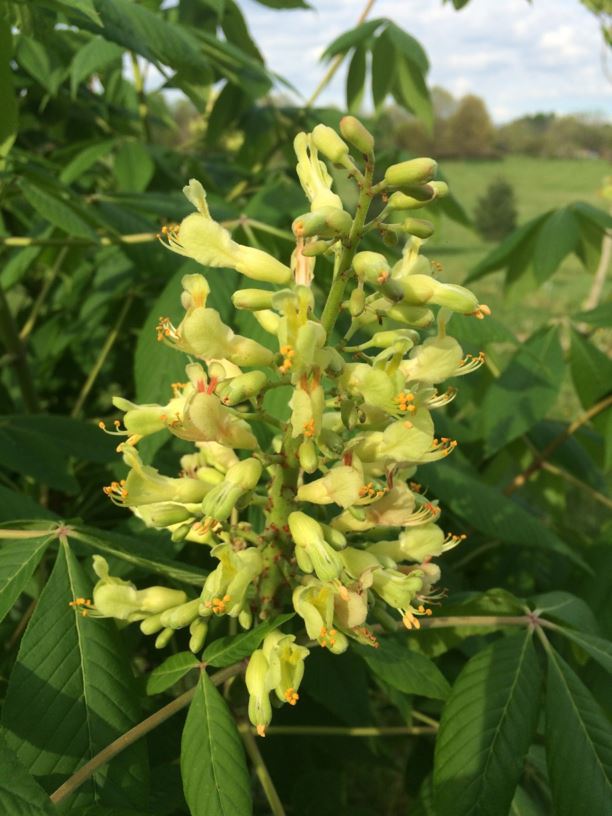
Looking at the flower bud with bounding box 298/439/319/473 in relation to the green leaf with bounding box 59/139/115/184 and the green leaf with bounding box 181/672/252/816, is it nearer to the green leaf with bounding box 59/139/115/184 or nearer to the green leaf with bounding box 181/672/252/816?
the green leaf with bounding box 181/672/252/816

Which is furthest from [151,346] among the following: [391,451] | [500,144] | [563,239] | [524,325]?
[500,144]

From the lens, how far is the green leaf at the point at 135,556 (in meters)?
1.74

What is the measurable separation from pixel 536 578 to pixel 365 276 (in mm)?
2182

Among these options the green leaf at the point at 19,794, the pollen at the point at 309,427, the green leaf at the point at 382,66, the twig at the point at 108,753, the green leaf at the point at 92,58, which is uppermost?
the green leaf at the point at 382,66

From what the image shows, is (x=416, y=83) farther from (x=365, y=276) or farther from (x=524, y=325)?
(x=524, y=325)

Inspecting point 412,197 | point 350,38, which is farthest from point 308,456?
point 350,38

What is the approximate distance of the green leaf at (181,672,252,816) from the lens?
1482 millimetres

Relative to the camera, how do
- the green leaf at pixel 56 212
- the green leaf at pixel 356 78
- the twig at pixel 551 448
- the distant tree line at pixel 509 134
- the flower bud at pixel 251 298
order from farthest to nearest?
the distant tree line at pixel 509 134 → the green leaf at pixel 356 78 → the twig at pixel 551 448 → the green leaf at pixel 56 212 → the flower bud at pixel 251 298

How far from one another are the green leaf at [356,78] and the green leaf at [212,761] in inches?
139

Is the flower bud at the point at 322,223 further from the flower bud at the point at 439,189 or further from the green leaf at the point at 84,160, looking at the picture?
the green leaf at the point at 84,160

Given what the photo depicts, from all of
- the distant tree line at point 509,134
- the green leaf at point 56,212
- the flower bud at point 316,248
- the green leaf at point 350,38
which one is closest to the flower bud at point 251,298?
the flower bud at point 316,248

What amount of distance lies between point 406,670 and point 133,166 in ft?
8.44

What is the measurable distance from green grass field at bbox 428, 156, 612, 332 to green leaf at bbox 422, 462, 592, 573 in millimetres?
1438

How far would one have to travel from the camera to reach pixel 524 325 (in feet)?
45.5
